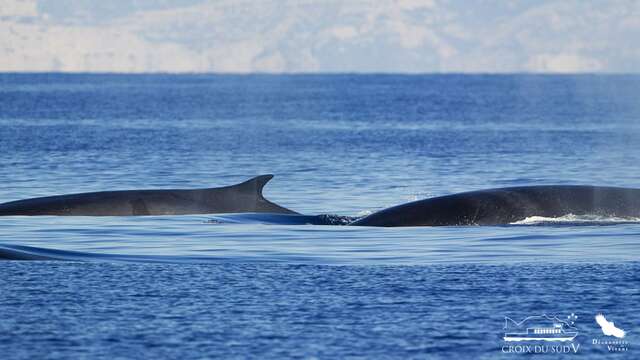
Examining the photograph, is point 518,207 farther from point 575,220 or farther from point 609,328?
point 609,328

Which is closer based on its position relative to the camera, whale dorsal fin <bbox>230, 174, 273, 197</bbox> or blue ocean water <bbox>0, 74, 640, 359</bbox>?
blue ocean water <bbox>0, 74, 640, 359</bbox>

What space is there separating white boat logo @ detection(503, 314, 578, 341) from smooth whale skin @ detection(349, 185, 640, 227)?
719cm

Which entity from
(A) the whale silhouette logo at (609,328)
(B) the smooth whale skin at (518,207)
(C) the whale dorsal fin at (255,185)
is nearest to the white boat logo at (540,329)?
(A) the whale silhouette logo at (609,328)

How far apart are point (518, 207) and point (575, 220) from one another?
905 millimetres

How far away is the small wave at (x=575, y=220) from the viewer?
23469 millimetres

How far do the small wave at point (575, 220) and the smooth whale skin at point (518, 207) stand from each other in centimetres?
6

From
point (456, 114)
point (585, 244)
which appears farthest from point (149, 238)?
point (456, 114)

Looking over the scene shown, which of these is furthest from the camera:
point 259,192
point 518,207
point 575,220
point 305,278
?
point 259,192

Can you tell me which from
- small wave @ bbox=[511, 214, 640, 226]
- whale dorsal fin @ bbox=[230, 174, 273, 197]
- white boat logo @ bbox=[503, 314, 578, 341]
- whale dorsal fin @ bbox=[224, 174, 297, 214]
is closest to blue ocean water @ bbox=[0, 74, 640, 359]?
small wave @ bbox=[511, 214, 640, 226]

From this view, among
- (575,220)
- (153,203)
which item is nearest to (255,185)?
(153,203)

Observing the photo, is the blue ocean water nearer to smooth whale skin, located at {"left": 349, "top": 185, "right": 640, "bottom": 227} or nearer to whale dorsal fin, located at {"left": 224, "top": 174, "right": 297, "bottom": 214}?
smooth whale skin, located at {"left": 349, "top": 185, "right": 640, "bottom": 227}

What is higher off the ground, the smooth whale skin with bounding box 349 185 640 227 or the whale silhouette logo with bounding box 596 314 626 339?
the smooth whale skin with bounding box 349 185 640 227

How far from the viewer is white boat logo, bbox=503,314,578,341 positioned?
15508 mm

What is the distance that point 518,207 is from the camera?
23.9 m
